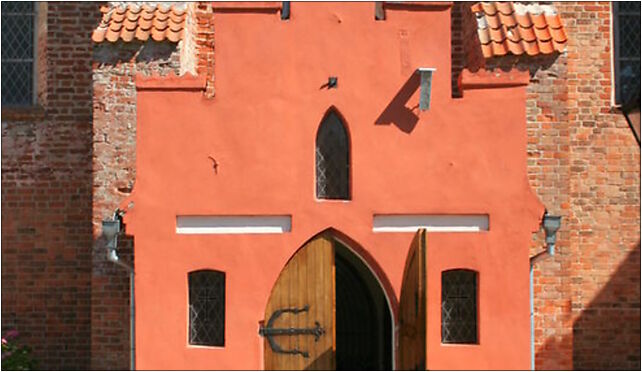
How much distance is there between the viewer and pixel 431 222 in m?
8.70

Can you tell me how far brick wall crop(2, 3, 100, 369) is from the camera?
36.8 ft

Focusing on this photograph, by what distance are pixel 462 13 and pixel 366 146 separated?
9.95 feet

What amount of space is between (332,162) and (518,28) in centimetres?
273

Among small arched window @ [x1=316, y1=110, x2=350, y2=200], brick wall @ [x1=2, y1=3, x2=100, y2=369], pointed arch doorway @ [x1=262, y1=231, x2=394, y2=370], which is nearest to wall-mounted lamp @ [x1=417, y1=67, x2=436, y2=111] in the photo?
small arched window @ [x1=316, y1=110, x2=350, y2=200]

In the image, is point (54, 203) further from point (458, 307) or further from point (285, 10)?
point (458, 307)

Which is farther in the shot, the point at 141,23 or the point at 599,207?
the point at 599,207

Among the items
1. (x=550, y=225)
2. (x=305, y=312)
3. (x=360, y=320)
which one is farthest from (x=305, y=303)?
(x=360, y=320)

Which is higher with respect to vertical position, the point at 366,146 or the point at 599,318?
the point at 366,146

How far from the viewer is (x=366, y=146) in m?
8.65

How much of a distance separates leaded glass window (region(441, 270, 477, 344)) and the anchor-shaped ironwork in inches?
48.5

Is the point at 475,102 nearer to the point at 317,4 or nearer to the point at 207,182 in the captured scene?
the point at 317,4

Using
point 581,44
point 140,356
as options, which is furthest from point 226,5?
point 581,44

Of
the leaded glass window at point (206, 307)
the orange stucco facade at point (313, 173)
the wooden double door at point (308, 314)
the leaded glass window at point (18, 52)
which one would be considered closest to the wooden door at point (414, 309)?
the wooden double door at point (308, 314)

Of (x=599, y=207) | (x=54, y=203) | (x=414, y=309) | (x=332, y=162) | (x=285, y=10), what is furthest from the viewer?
(x=54, y=203)
